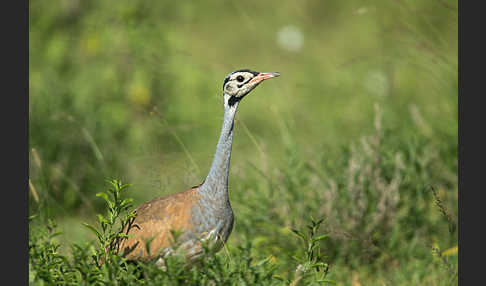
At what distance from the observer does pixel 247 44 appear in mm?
8328

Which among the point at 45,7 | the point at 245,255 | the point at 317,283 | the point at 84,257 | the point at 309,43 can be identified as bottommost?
the point at 309,43

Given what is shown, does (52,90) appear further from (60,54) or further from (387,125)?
(387,125)

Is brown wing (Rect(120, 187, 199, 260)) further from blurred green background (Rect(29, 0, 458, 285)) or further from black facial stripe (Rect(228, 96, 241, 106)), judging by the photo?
black facial stripe (Rect(228, 96, 241, 106))

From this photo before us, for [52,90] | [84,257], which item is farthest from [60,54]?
[84,257]

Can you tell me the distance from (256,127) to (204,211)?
3.45 metres

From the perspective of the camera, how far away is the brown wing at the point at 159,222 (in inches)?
107

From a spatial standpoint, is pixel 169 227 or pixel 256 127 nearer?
pixel 169 227

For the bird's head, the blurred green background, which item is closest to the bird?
the bird's head

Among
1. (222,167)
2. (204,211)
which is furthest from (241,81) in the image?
(204,211)

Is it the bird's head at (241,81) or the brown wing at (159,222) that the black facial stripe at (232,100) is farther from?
the brown wing at (159,222)

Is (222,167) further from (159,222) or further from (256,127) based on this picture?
(256,127)

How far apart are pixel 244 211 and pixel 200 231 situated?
107 cm

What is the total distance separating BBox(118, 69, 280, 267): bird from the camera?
2721 millimetres

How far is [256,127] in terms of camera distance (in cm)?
615
